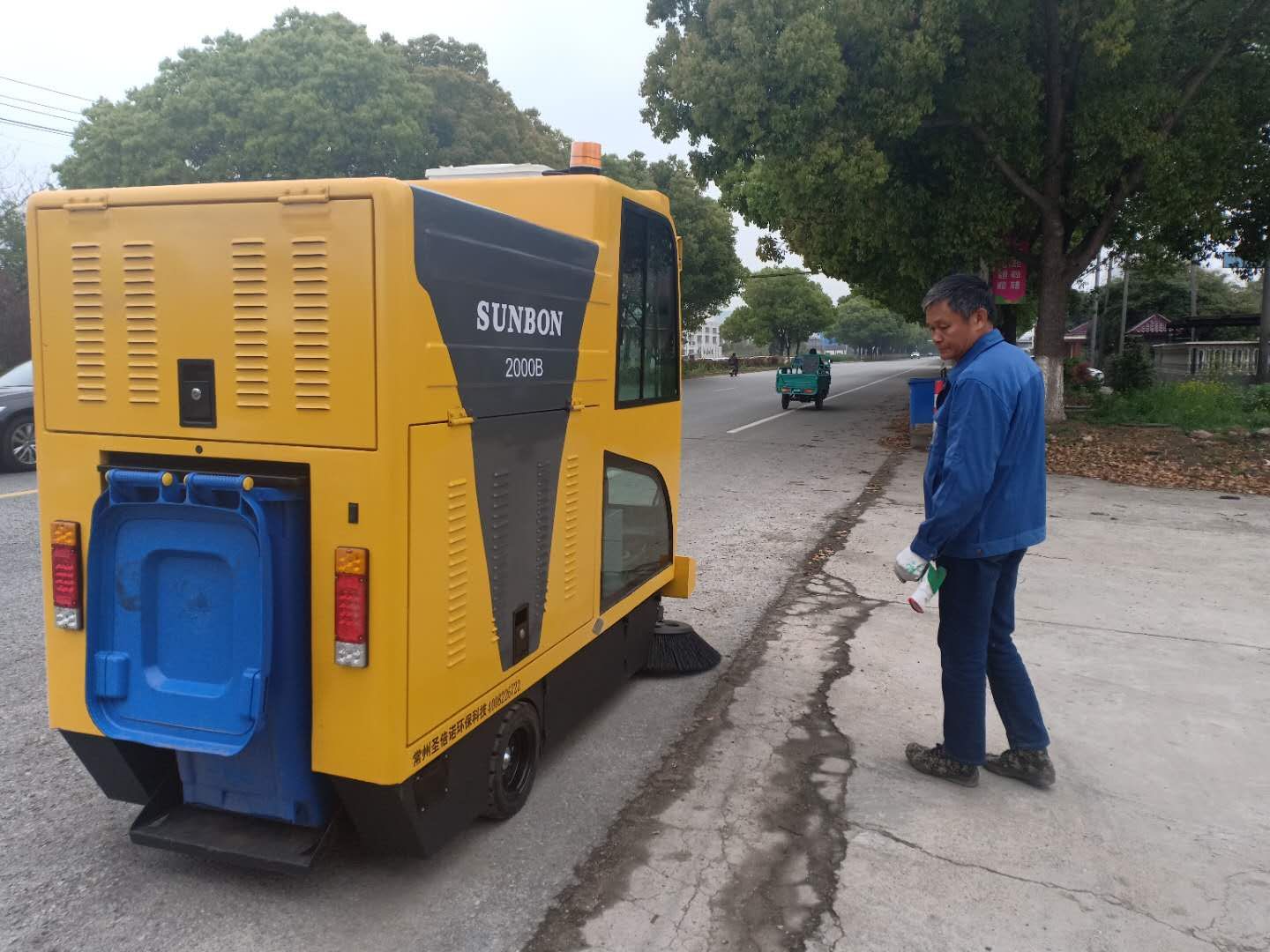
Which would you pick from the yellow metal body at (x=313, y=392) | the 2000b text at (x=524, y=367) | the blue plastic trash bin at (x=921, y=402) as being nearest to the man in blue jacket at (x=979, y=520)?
the 2000b text at (x=524, y=367)

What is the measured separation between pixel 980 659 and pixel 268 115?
91.7 feet

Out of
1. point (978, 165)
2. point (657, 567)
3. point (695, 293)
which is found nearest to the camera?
point (657, 567)

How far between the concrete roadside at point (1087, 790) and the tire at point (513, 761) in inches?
47.6

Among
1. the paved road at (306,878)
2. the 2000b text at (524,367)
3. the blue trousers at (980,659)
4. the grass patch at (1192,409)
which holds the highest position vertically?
the 2000b text at (524,367)

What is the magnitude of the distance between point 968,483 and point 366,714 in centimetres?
226

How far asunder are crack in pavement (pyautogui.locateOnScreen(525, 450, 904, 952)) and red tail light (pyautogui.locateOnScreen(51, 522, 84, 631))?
173 cm

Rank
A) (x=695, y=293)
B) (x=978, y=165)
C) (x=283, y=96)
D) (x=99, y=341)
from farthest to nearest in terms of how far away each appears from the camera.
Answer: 1. (x=695, y=293)
2. (x=283, y=96)
3. (x=978, y=165)
4. (x=99, y=341)

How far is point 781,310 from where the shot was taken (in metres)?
79.9

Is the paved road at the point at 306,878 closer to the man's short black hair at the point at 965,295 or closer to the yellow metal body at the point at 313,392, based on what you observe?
the yellow metal body at the point at 313,392

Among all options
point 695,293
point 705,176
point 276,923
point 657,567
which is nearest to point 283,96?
point 705,176

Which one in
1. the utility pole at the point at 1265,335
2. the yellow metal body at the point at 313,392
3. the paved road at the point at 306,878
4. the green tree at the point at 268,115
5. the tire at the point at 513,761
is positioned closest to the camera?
the yellow metal body at the point at 313,392

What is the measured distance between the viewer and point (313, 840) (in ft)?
9.36

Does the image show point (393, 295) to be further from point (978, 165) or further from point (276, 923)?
point (978, 165)

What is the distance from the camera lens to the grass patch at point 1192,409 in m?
15.2
